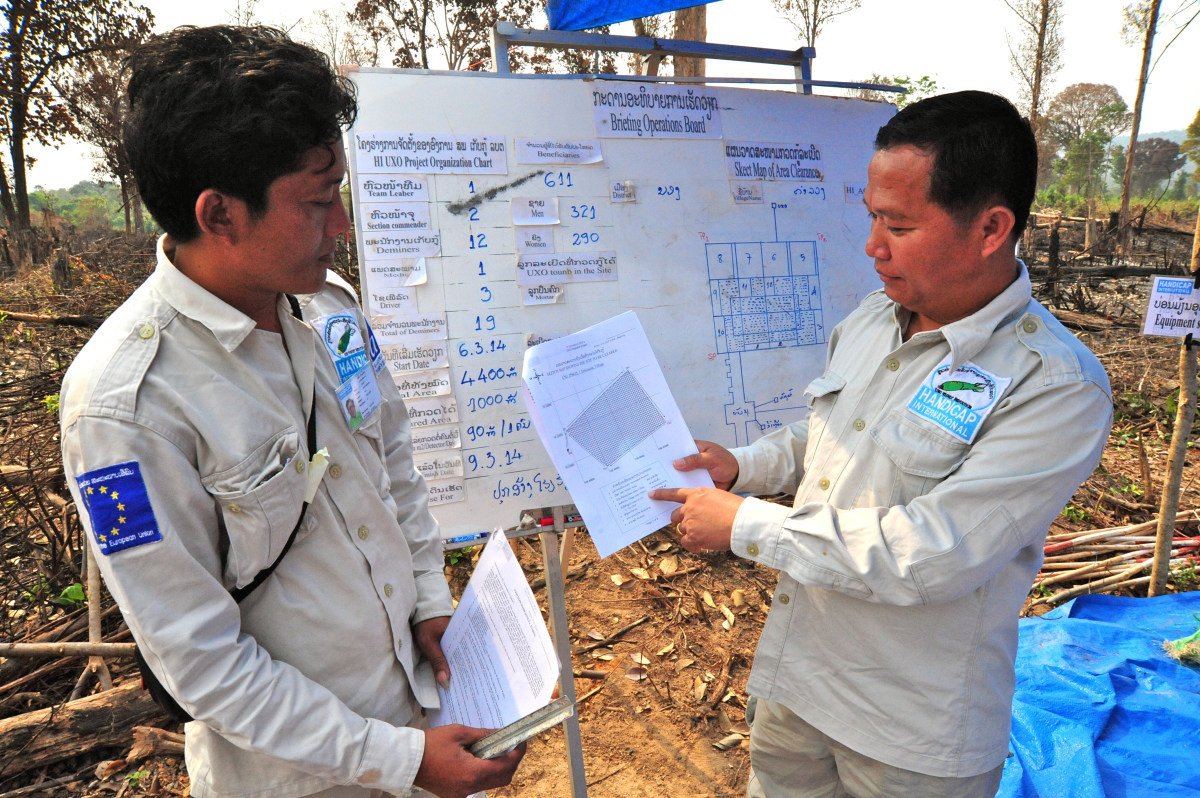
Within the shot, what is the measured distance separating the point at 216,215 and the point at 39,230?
18.7m

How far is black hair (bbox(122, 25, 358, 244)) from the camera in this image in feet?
3.76

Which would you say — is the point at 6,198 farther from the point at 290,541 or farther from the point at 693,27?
the point at 290,541

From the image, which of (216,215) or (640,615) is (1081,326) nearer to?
(640,615)

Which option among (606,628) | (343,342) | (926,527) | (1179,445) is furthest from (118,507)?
(1179,445)

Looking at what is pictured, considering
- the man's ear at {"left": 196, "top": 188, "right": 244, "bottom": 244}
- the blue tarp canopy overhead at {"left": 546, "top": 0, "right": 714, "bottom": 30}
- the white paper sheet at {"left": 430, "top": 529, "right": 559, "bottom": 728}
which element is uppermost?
the blue tarp canopy overhead at {"left": 546, "top": 0, "right": 714, "bottom": 30}

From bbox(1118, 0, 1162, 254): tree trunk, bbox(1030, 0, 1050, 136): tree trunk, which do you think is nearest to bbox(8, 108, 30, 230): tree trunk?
bbox(1118, 0, 1162, 254): tree trunk

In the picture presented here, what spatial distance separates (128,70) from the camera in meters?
1.20

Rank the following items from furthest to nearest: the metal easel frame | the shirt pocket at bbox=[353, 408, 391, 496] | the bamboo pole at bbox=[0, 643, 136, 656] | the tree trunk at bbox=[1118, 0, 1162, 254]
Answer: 1. the tree trunk at bbox=[1118, 0, 1162, 254]
2. the bamboo pole at bbox=[0, 643, 136, 656]
3. the metal easel frame
4. the shirt pocket at bbox=[353, 408, 391, 496]

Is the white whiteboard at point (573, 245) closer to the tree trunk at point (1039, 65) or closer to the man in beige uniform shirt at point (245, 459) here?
the man in beige uniform shirt at point (245, 459)

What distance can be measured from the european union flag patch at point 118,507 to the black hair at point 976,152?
5.41 feet

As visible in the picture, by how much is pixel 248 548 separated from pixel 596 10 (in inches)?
104

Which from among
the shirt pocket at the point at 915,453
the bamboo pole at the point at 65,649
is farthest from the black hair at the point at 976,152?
the bamboo pole at the point at 65,649

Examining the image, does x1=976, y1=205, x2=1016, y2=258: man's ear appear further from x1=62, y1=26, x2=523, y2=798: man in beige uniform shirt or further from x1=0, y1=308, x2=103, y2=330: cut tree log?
x1=0, y1=308, x2=103, y2=330: cut tree log

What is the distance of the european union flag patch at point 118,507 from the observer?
3.47ft
